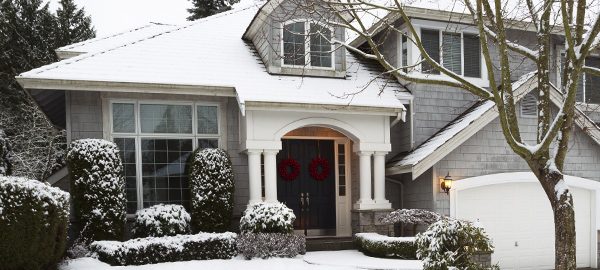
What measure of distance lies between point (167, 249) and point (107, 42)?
6216 millimetres

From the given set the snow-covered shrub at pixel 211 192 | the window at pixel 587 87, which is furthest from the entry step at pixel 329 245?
the window at pixel 587 87

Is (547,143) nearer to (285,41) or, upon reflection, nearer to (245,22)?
(285,41)

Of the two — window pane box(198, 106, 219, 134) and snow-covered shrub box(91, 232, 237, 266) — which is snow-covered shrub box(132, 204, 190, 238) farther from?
window pane box(198, 106, 219, 134)

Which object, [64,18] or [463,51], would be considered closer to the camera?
[463,51]

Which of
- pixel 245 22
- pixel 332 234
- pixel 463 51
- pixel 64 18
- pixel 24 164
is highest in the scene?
pixel 64 18

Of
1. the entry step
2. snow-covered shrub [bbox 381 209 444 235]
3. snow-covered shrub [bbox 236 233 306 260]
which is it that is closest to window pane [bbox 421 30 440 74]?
snow-covered shrub [bbox 381 209 444 235]

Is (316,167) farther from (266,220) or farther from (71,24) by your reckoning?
(71,24)

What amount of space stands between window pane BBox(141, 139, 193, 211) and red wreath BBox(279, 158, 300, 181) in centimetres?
256

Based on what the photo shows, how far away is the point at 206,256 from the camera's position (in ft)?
32.0

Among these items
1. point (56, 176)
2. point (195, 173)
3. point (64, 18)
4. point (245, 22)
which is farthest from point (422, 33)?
point (64, 18)

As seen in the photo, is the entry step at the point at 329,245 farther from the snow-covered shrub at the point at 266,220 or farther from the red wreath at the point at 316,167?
the red wreath at the point at 316,167

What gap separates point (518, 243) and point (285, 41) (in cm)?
724

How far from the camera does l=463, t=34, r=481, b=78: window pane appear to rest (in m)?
13.4

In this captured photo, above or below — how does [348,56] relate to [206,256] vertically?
above
